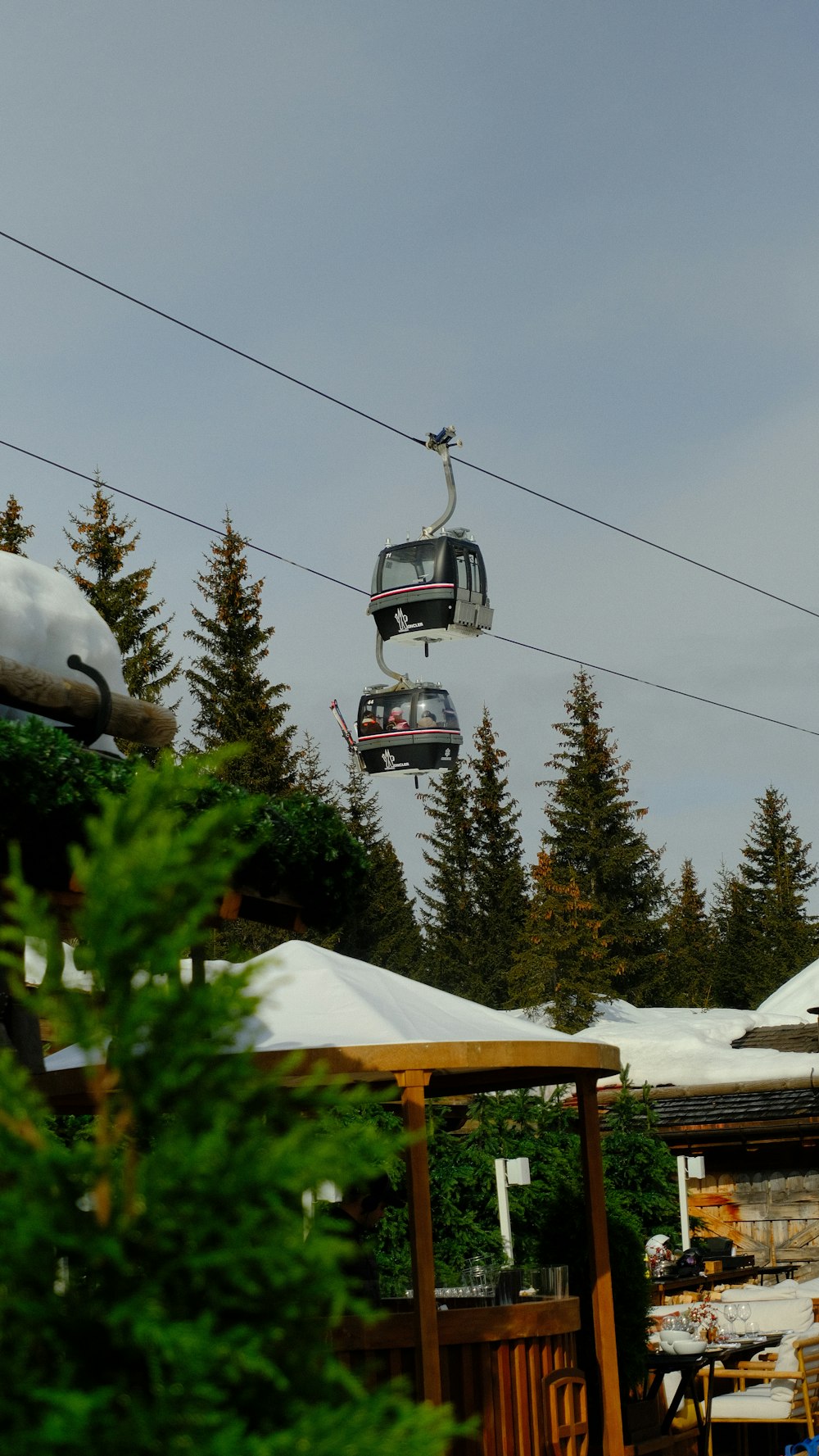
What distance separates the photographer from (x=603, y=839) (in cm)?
4772

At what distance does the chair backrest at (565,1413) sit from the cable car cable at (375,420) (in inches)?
329

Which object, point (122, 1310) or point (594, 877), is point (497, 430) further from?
point (594, 877)

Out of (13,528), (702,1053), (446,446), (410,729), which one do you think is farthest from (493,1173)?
(13,528)

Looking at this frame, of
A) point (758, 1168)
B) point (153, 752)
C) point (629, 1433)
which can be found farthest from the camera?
point (153, 752)

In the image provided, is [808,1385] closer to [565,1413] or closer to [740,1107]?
[565,1413]

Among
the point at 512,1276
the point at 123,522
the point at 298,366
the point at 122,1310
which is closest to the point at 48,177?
the point at 298,366

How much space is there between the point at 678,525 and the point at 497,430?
109 inches

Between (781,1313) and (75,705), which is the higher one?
(75,705)

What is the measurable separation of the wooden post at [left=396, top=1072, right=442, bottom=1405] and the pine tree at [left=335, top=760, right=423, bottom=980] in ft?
118

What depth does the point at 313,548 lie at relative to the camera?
1945cm

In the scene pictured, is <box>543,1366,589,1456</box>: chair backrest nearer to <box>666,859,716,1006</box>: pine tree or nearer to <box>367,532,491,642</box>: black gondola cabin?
<box>367,532,491,642</box>: black gondola cabin

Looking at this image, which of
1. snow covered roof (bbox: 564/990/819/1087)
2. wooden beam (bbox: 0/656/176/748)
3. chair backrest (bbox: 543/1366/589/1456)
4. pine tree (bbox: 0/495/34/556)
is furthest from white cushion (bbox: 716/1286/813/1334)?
pine tree (bbox: 0/495/34/556)

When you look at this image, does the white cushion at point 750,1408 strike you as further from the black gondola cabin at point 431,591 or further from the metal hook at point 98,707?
the black gondola cabin at point 431,591

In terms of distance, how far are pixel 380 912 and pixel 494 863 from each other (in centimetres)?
492
